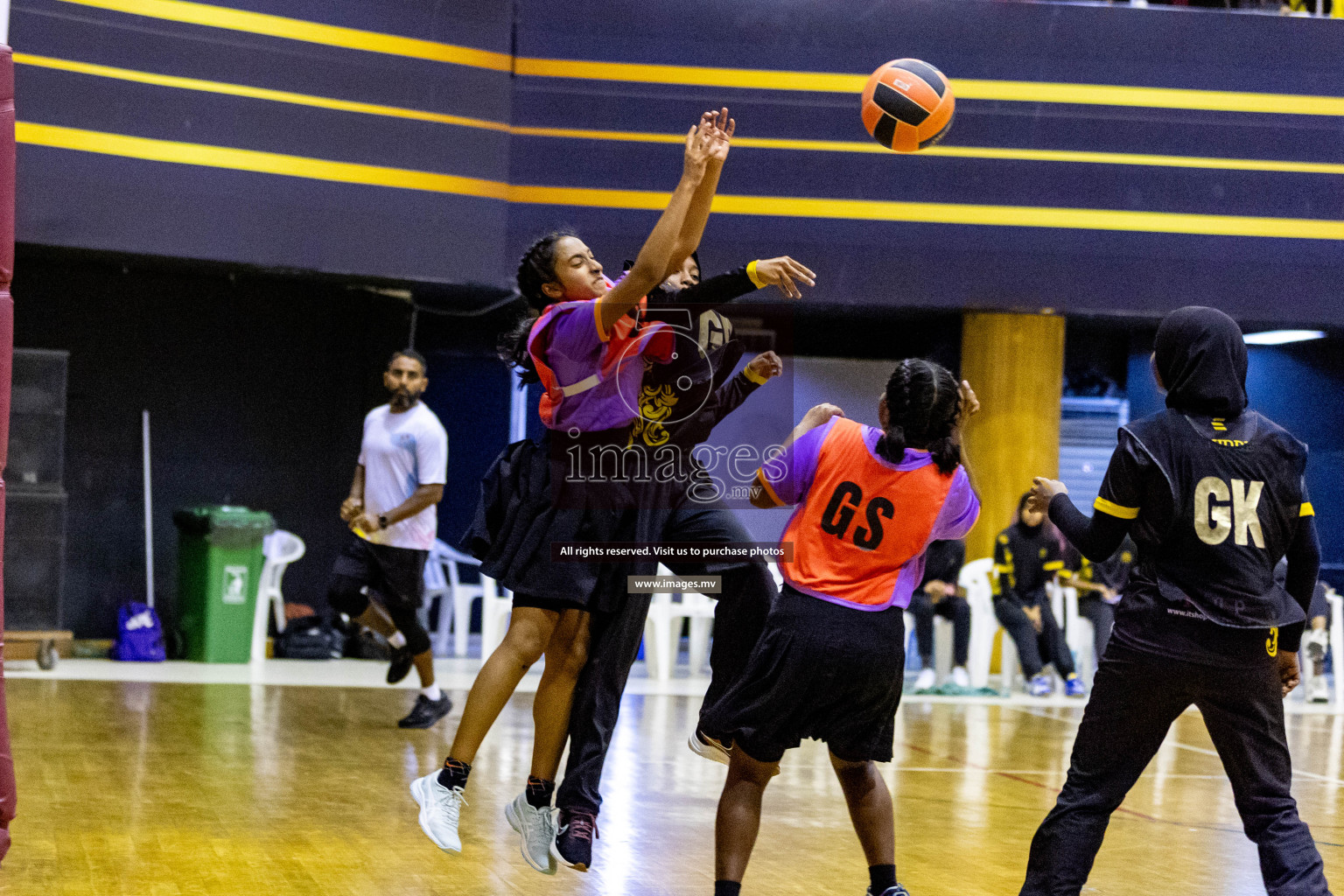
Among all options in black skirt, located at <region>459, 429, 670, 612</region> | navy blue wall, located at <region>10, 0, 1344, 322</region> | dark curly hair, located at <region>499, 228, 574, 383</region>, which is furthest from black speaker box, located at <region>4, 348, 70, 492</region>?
black skirt, located at <region>459, 429, 670, 612</region>

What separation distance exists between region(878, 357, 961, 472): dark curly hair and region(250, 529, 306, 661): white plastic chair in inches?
332

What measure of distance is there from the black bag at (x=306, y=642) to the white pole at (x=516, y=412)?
Answer: 9.05ft

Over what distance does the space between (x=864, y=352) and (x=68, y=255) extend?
756 cm

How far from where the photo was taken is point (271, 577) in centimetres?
1183

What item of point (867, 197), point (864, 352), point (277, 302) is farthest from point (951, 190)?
point (277, 302)

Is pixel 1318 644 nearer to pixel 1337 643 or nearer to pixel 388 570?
pixel 1337 643

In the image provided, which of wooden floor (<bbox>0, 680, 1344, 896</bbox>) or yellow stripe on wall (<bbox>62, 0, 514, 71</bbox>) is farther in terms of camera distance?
yellow stripe on wall (<bbox>62, 0, 514, 71</bbox>)

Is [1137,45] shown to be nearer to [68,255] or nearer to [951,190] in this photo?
[951,190]

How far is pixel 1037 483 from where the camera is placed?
400 cm

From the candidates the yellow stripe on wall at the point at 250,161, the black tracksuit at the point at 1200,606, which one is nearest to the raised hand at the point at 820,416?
the black tracksuit at the point at 1200,606

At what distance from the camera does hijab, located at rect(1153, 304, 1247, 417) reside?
12.5 ft

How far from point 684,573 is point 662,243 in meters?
1.07

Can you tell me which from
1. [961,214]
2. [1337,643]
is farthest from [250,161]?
[1337,643]

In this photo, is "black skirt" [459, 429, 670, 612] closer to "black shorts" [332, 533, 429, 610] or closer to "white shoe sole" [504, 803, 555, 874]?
"white shoe sole" [504, 803, 555, 874]
